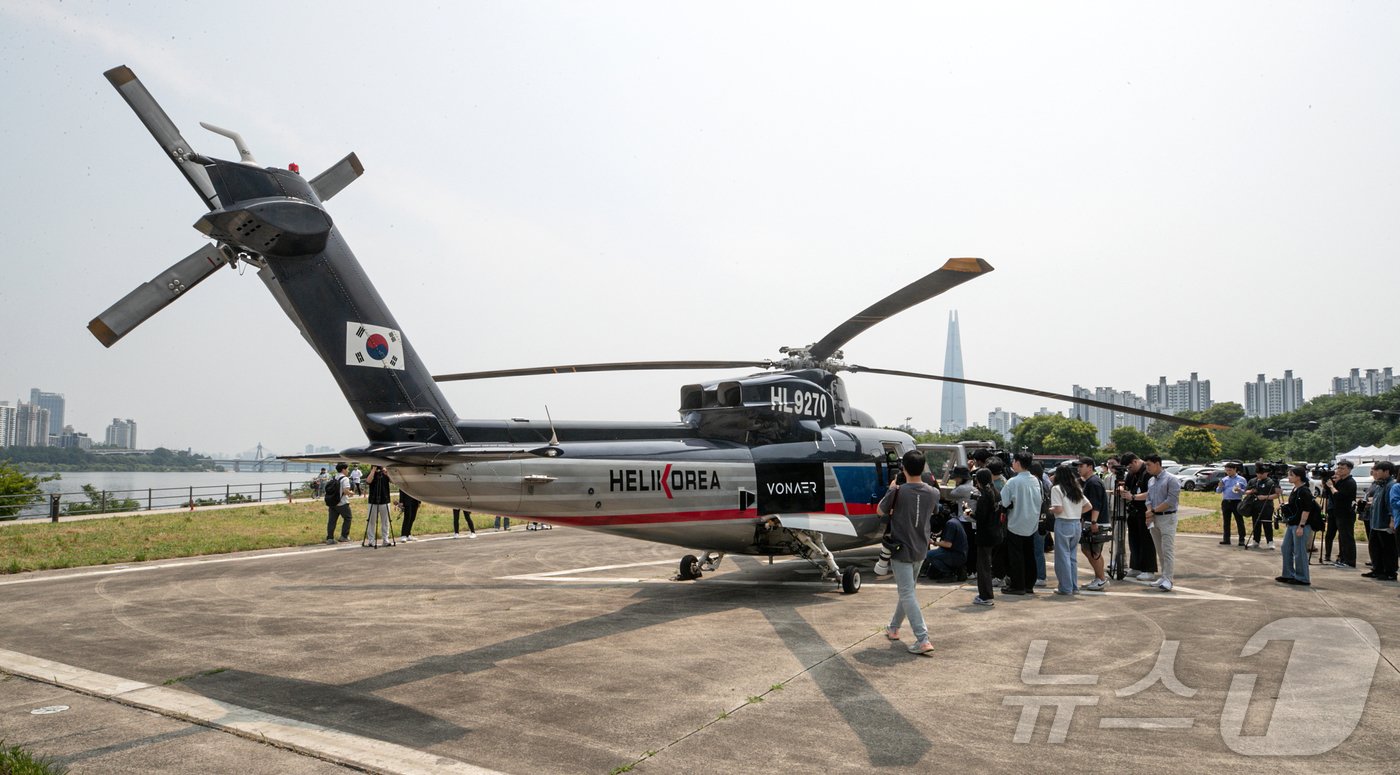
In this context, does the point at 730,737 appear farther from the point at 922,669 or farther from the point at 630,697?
the point at 922,669

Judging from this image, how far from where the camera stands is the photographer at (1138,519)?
39.6ft

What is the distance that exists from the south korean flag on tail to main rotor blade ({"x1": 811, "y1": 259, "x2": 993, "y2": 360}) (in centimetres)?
594

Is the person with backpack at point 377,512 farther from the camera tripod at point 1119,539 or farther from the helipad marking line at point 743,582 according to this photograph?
the camera tripod at point 1119,539

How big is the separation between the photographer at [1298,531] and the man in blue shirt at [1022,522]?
11.9 feet

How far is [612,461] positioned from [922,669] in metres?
4.21

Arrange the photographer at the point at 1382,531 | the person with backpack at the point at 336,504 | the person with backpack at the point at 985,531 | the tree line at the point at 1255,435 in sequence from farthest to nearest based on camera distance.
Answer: the tree line at the point at 1255,435 → the person with backpack at the point at 336,504 → the photographer at the point at 1382,531 → the person with backpack at the point at 985,531

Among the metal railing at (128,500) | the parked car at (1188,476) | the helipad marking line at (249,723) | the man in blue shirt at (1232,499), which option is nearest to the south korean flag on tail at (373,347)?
the helipad marking line at (249,723)

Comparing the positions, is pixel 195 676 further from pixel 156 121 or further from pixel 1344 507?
pixel 1344 507

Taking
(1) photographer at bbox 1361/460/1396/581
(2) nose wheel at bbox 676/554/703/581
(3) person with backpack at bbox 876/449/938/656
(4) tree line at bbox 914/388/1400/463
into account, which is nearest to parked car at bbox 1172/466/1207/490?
(4) tree line at bbox 914/388/1400/463

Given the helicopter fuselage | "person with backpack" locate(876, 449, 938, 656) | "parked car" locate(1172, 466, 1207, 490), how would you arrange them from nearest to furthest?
"person with backpack" locate(876, 449, 938, 656) → the helicopter fuselage → "parked car" locate(1172, 466, 1207, 490)

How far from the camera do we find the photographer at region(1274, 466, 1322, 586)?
35.8 feet

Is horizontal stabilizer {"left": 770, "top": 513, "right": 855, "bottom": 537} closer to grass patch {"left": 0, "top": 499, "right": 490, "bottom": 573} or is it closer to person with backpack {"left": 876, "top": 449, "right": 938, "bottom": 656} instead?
person with backpack {"left": 876, "top": 449, "right": 938, "bottom": 656}

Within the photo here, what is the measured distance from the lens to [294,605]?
10102mm

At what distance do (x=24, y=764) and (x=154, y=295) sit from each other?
3.55m
